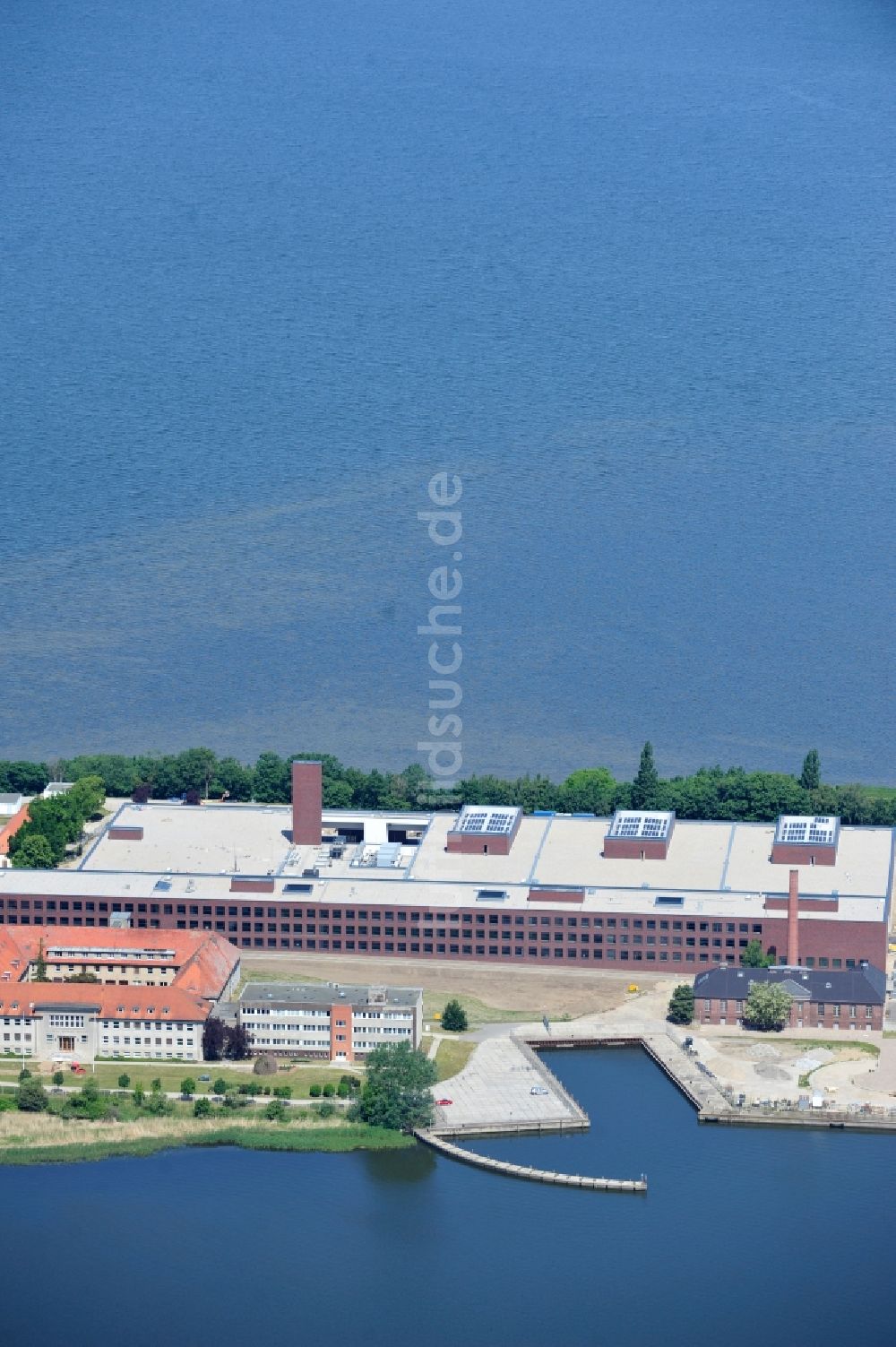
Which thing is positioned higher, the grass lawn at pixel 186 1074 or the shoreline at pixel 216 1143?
the grass lawn at pixel 186 1074

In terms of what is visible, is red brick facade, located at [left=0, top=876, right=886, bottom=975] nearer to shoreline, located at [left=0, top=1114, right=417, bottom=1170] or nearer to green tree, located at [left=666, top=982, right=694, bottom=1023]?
green tree, located at [left=666, top=982, right=694, bottom=1023]

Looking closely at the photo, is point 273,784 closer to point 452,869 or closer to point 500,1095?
point 452,869

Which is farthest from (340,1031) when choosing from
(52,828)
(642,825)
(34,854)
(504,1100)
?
(52,828)

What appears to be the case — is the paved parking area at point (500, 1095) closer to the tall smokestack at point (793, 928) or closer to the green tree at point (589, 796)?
the tall smokestack at point (793, 928)

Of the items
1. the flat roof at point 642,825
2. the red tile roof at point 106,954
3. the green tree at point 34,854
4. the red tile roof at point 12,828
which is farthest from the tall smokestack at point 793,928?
the red tile roof at point 12,828

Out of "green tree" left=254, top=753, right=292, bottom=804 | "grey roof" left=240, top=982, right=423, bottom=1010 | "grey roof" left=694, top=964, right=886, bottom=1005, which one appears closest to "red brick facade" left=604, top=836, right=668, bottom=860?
"grey roof" left=694, top=964, right=886, bottom=1005

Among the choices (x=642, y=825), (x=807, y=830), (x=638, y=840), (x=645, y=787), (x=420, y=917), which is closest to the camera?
(x=420, y=917)

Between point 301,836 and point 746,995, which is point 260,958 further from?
point 746,995
